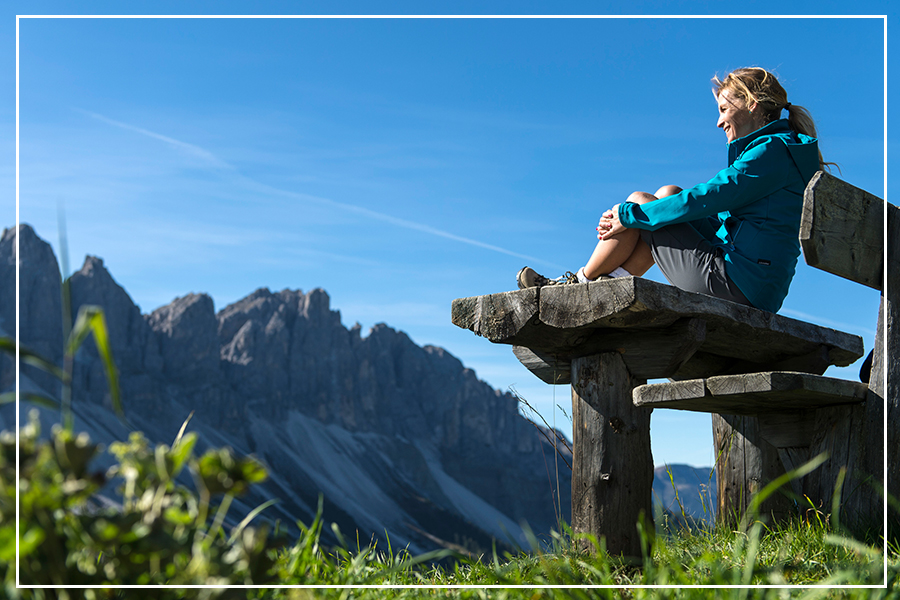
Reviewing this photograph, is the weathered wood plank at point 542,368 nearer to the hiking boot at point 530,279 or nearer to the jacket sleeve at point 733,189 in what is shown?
the hiking boot at point 530,279

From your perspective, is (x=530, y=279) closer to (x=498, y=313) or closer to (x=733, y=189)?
(x=498, y=313)

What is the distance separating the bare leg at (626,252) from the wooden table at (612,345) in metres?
0.43

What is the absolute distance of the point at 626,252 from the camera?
151 inches

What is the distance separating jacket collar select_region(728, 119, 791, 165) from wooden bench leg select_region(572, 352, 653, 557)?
1.27 meters

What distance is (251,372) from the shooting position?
14000cm

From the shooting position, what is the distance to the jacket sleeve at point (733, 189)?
11.2 feet

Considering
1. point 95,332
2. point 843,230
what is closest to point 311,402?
point 843,230

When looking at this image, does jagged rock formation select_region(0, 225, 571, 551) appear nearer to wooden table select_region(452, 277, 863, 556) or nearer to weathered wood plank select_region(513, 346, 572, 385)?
weathered wood plank select_region(513, 346, 572, 385)

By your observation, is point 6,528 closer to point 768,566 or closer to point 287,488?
point 768,566

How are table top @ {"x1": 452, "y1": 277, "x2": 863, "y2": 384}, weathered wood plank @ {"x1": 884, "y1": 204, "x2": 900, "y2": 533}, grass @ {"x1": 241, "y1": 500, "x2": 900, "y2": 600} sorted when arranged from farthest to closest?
table top @ {"x1": 452, "y1": 277, "x2": 863, "y2": 384} → weathered wood plank @ {"x1": 884, "y1": 204, "x2": 900, "y2": 533} → grass @ {"x1": 241, "y1": 500, "x2": 900, "y2": 600}

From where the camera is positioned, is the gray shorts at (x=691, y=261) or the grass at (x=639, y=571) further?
the gray shorts at (x=691, y=261)

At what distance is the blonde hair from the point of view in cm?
373

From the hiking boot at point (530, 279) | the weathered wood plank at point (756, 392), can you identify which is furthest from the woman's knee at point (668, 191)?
the weathered wood plank at point (756, 392)

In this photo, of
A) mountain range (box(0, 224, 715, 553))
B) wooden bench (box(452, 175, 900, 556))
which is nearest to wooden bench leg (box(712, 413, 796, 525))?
wooden bench (box(452, 175, 900, 556))
